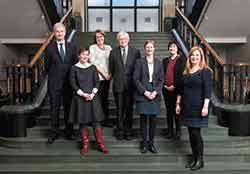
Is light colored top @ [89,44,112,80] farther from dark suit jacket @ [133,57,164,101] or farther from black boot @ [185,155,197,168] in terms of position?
black boot @ [185,155,197,168]

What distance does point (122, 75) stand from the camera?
223 inches

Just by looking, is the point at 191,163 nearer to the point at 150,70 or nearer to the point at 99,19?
the point at 150,70

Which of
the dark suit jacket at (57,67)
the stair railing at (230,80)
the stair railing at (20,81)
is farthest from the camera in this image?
the stair railing at (230,80)

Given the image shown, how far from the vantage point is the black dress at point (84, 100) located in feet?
17.7

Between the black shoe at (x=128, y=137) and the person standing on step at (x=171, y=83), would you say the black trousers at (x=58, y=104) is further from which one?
the person standing on step at (x=171, y=83)

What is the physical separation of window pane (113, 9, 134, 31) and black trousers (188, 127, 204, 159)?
921 cm

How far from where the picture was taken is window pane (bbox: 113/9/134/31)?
14.1m

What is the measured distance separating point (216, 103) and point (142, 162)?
173cm

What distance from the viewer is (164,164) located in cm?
544

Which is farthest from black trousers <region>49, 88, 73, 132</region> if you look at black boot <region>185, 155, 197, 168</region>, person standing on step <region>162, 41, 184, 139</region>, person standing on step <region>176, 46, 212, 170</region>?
black boot <region>185, 155, 197, 168</region>

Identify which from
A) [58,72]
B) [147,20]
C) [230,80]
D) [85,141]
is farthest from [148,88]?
[147,20]

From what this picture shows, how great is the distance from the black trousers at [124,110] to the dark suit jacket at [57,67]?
0.68m

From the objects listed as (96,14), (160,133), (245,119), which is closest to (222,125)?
(245,119)

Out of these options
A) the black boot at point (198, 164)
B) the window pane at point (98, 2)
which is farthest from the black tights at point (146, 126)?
the window pane at point (98, 2)
